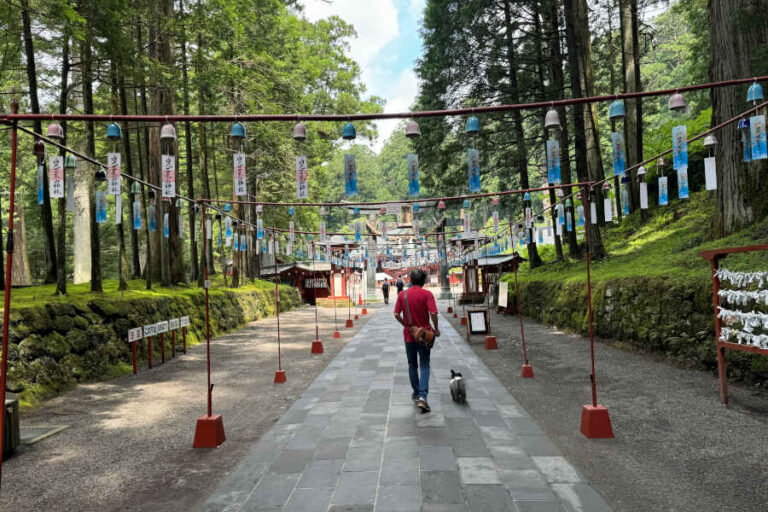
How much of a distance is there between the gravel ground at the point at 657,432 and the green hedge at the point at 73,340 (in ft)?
24.4

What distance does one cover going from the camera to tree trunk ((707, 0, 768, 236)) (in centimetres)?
801

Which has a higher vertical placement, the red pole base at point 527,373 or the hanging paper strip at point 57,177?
the hanging paper strip at point 57,177

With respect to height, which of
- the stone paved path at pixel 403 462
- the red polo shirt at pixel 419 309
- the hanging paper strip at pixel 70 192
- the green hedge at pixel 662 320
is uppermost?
the hanging paper strip at pixel 70 192

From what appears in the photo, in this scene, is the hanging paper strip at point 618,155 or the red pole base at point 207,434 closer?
the red pole base at point 207,434

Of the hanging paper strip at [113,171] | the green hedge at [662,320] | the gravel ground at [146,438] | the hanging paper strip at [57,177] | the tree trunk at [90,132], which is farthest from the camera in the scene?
the tree trunk at [90,132]

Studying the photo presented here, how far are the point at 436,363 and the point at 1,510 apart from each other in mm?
6795

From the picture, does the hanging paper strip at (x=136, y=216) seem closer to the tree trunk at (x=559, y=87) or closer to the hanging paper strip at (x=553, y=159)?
the hanging paper strip at (x=553, y=159)

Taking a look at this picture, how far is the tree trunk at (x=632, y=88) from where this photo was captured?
1623cm

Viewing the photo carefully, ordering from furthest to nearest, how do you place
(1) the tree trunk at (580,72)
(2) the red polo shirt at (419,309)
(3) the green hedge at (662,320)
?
(1) the tree trunk at (580,72), (3) the green hedge at (662,320), (2) the red polo shirt at (419,309)

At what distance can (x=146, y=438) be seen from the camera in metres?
5.01

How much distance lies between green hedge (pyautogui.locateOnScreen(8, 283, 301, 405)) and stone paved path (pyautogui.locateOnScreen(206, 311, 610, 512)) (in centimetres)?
434

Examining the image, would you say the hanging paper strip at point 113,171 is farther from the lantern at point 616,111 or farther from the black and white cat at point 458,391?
the lantern at point 616,111

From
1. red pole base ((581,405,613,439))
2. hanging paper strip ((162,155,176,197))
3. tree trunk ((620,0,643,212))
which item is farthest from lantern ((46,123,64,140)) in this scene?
tree trunk ((620,0,643,212))

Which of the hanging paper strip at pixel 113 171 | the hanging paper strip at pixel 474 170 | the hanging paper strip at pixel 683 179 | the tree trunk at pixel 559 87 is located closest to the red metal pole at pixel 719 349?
the hanging paper strip at pixel 683 179
